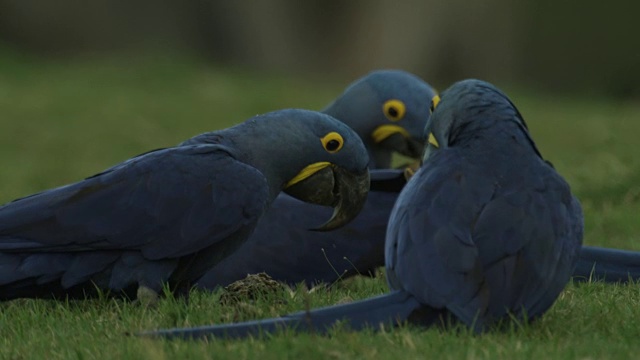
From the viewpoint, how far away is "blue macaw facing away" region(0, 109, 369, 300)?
4.56 metres

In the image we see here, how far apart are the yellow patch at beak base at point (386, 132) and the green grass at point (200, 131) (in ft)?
3.74

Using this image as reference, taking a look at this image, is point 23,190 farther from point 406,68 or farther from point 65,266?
point 406,68

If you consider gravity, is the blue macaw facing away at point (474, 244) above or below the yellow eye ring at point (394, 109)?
above

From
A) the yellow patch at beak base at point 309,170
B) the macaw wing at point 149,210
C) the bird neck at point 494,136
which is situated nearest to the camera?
the bird neck at point 494,136

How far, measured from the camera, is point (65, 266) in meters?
4.59

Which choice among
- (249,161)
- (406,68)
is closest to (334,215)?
(249,161)

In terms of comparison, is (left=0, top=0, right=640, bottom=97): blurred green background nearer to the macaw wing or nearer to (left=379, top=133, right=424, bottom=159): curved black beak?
(left=379, top=133, right=424, bottom=159): curved black beak

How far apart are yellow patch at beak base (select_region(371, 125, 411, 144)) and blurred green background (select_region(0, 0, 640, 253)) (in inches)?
44.1

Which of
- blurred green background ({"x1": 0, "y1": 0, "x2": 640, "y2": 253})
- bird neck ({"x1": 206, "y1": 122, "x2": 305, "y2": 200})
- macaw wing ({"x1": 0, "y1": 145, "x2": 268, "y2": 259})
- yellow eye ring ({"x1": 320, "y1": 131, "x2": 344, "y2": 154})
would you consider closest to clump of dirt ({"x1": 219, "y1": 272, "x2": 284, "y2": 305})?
macaw wing ({"x1": 0, "y1": 145, "x2": 268, "y2": 259})

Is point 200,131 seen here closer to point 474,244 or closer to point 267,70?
point 267,70

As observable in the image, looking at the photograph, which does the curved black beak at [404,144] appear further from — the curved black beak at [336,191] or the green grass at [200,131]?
the curved black beak at [336,191]

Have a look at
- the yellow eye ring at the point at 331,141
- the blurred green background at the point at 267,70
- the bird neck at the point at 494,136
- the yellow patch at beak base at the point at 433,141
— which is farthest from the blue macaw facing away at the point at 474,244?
the blurred green background at the point at 267,70

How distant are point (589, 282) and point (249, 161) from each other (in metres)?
1.38

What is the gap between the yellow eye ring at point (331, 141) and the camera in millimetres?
4906
